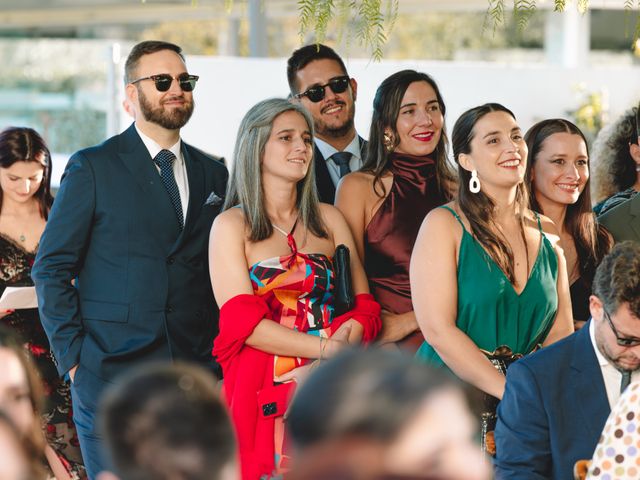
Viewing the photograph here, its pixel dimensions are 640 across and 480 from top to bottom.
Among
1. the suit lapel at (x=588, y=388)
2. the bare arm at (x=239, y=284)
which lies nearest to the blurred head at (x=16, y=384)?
the suit lapel at (x=588, y=388)

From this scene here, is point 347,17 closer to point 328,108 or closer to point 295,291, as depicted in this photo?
point 295,291

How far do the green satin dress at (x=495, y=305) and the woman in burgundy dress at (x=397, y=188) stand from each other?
0.45 meters

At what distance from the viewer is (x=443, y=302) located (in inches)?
149

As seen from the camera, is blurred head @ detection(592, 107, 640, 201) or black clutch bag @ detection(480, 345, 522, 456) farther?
blurred head @ detection(592, 107, 640, 201)

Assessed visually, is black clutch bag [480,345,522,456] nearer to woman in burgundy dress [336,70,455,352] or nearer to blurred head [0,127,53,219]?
woman in burgundy dress [336,70,455,352]

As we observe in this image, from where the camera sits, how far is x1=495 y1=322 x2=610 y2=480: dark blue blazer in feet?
9.93

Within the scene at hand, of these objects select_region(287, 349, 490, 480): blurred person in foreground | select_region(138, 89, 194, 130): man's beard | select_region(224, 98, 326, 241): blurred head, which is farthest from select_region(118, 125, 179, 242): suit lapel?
select_region(287, 349, 490, 480): blurred person in foreground

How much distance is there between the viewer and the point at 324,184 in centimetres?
493

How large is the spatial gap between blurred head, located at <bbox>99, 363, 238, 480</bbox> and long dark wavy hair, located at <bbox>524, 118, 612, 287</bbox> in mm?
3340

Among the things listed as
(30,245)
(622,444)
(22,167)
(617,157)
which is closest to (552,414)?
(622,444)

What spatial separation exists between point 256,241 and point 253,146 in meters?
0.38

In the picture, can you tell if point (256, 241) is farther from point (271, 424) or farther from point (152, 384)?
point (152, 384)

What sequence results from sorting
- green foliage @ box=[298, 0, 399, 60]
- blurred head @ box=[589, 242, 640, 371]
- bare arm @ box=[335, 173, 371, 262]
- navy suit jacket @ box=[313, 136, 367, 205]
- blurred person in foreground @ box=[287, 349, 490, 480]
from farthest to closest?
navy suit jacket @ box=[313, 136, 367, 205]
bare arm @ box=[335, 173, 371, 262]
green foliage @ box=[298, 0, 399, 60]
blurred head @ box=[589, 242, 640, 371]
blurred person in foreground @ box=[287, 349, 490, 480]

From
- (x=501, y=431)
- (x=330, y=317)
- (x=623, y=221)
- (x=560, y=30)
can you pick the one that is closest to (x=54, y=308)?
(x=330, y=317)
